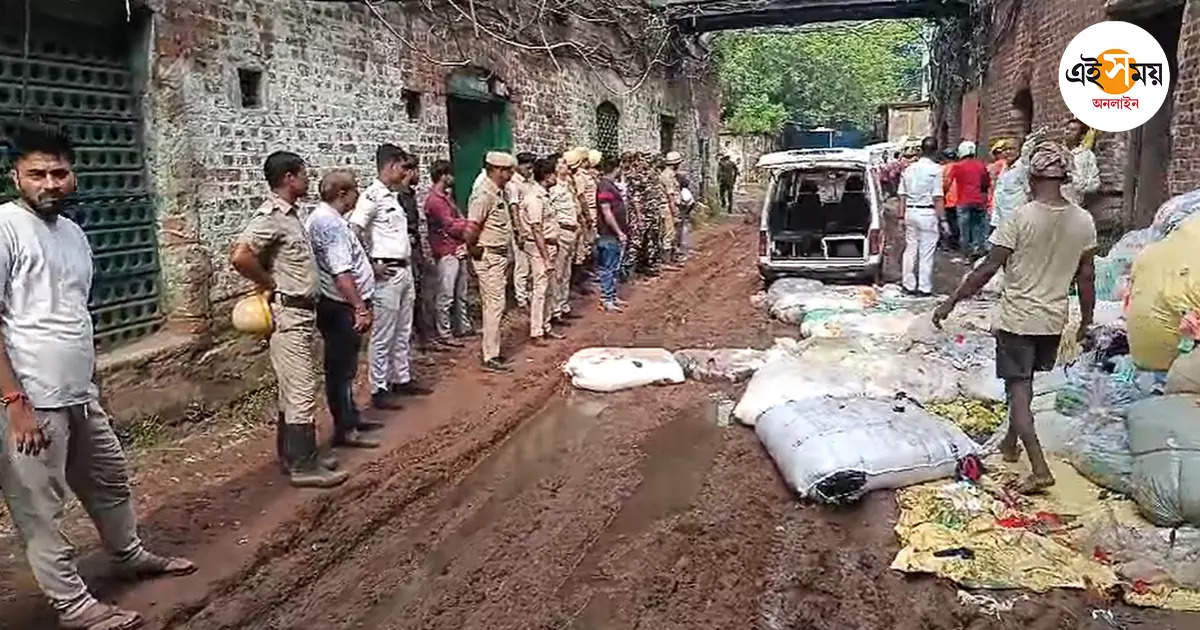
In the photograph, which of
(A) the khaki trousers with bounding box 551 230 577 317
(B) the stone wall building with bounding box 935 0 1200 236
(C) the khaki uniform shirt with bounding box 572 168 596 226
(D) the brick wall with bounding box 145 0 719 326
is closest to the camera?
(D) the brick wall with bounding box 145 0 719 326

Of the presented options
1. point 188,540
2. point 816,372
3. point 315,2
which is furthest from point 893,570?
point 315,2

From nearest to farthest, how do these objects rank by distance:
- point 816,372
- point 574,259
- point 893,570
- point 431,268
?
point 893,570, point 816,372, point 431,268, point 574,259

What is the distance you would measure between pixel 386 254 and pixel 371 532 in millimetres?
2428

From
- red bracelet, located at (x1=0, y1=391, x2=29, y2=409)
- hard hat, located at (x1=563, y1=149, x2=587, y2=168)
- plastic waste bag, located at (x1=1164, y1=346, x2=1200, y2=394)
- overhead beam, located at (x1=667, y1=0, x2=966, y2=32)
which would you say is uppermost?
overhead beam, located at (x1=667, y1=0, x2=966, y2=32)

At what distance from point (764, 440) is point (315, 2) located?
200 inches

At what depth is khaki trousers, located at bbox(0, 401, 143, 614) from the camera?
11.8ft

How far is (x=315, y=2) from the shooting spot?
808cm

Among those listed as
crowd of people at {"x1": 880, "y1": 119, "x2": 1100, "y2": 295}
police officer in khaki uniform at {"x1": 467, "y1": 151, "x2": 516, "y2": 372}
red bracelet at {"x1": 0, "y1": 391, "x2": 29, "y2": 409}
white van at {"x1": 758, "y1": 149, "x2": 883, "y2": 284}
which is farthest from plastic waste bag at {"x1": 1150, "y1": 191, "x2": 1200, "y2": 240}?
red bracelet at {"x1": 0, "y1": 391, "x2": 29, "y2": 409}

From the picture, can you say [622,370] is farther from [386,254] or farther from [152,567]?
[152,567]

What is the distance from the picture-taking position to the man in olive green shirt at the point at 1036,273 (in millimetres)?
4684

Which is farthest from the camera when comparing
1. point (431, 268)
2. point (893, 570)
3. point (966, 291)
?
point (431, 268)

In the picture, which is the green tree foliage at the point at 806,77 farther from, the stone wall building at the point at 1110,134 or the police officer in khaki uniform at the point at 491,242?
the police officer in khaki uniform at the point at 491,242

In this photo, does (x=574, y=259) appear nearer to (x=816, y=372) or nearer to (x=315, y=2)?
(x=315, y=2)

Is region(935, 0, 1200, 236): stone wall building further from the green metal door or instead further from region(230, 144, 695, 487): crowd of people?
the green metal door
